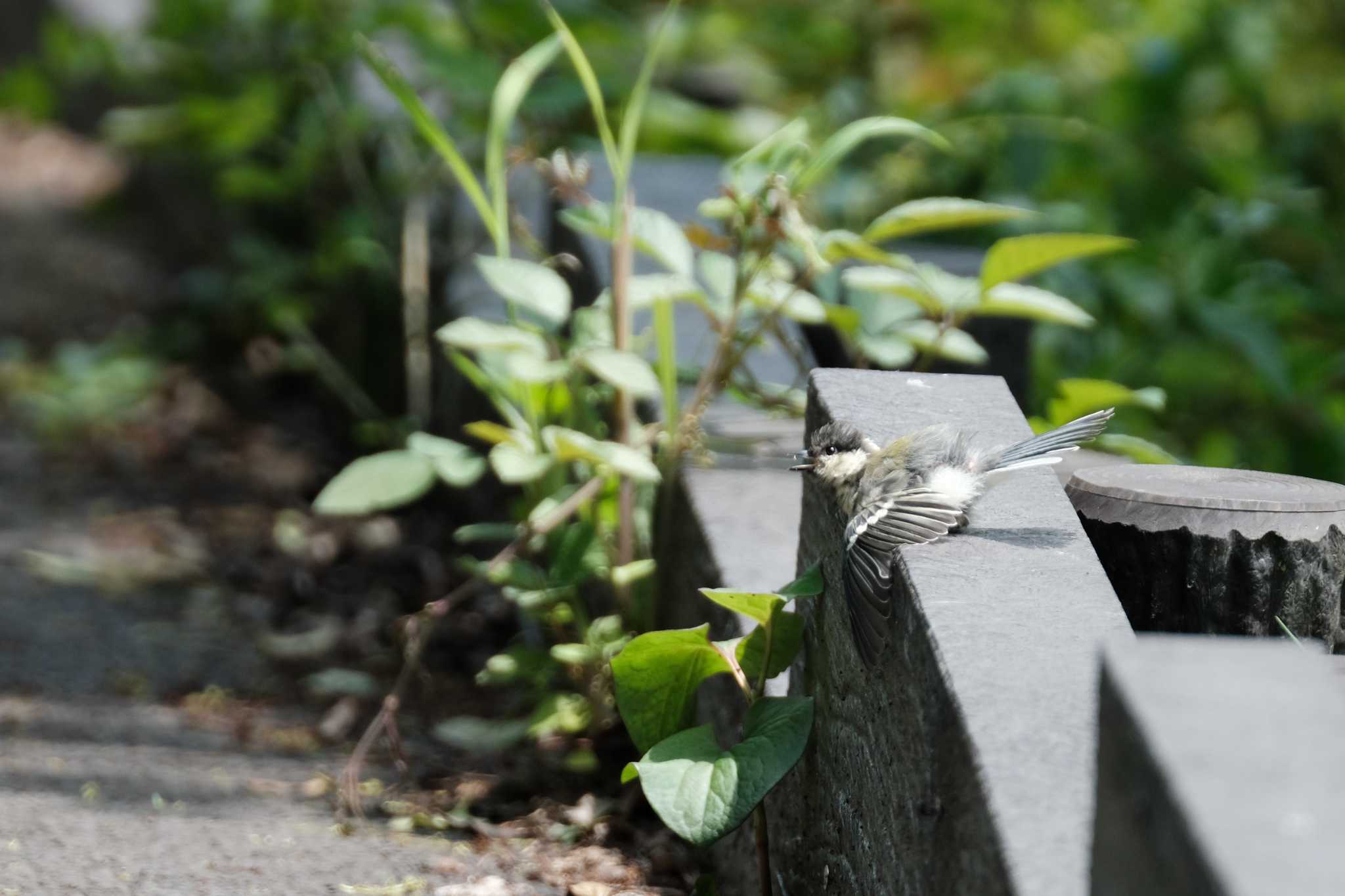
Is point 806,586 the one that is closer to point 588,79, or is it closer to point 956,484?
point 956,484

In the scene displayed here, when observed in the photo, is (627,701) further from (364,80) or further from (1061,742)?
(364,80)

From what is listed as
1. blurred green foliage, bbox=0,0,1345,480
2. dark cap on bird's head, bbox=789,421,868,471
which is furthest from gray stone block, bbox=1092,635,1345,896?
blurred green foliage, bbox=0,0,1345,480

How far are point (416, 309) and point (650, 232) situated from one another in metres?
2.08

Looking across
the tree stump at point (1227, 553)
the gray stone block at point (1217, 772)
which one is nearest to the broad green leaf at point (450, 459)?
the tree stump at point (1227, 553)

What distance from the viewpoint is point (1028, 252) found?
7.52 feet

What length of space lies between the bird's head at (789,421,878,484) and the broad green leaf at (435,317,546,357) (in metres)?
0.64

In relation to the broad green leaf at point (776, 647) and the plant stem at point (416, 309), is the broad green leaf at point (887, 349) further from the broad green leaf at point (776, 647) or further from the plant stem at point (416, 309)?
the plant stem at point (416, 309)

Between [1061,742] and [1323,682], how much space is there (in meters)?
0.31

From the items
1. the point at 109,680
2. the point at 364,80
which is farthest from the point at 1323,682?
the point at 364,80

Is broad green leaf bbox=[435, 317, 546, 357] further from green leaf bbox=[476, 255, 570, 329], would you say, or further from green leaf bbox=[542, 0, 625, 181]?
green leaf bbox=[542, 0, 625, 181]

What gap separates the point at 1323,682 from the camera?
3.18 ft

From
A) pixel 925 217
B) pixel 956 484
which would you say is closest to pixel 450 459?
pixel 925 217

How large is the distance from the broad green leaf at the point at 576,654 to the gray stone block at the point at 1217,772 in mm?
1455

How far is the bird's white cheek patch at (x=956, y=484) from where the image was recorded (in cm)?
163
